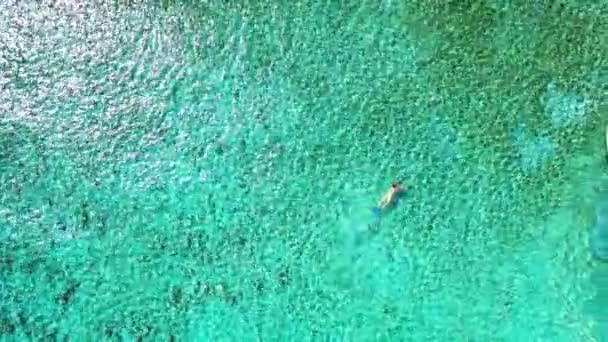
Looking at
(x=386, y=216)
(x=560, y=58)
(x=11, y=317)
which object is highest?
(x=560, y=58)

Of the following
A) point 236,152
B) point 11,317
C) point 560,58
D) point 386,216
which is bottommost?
point 11,317

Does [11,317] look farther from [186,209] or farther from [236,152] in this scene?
[236,152]

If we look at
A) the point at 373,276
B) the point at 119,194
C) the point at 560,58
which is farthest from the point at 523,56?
the point at 119,194

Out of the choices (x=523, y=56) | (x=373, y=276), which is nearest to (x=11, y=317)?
(x=373, y=276)

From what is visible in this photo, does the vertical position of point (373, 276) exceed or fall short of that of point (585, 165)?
it falls short

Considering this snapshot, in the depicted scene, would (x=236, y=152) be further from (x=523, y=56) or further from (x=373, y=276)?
(x=523, y=56)

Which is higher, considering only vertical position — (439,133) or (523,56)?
(523,56)

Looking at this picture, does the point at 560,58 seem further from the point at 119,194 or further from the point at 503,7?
the point at 119,194
